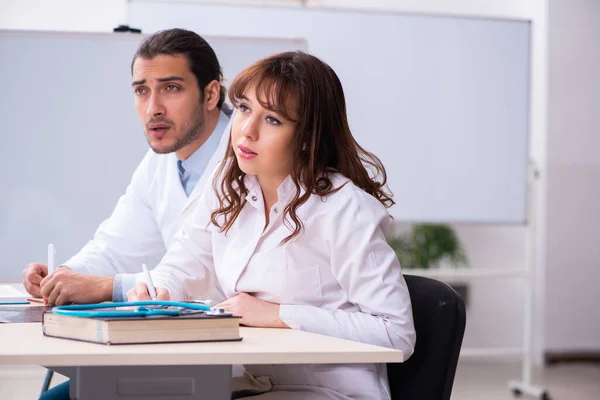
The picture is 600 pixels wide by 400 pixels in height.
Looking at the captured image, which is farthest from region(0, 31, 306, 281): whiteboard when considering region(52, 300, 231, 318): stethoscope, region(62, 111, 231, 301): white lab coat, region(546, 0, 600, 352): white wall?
region(546, 0, 600, 352): white wall

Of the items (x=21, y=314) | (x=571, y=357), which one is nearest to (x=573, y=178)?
(x=571, y=357)

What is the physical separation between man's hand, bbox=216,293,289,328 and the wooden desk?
242mm

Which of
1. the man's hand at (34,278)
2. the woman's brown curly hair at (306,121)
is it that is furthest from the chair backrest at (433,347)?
the man's hand at (34,278)

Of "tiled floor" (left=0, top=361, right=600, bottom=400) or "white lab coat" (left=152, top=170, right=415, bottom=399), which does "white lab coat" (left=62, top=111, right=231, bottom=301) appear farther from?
"tiled floor" (left=0, top=361, right=600, bottom=400)

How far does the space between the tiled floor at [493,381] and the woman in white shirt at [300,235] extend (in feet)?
7.50

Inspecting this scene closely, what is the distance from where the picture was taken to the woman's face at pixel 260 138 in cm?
161

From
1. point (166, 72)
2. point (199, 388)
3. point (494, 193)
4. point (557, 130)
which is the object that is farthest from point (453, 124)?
A: point (199, 388)

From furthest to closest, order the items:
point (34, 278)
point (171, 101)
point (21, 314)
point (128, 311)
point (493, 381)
Result: point (493, 381), point (171, 101), point (34, 278), point (21, 314), point (128, 311)

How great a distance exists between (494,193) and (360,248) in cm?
297

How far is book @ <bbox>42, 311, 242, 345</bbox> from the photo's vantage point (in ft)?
3.71

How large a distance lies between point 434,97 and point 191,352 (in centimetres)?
336

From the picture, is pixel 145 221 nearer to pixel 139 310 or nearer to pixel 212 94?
pixel 212 94

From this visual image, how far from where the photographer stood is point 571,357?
5684 millimetres

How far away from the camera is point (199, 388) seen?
45.1 inches
